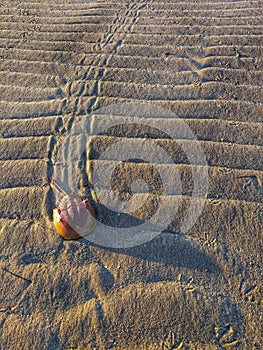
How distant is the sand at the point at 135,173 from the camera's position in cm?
452

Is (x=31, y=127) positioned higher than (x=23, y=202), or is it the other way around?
(x=31, y=127)

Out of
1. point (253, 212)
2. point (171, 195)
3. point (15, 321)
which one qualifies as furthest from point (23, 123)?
point (253, 212)

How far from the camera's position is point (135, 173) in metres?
5.84

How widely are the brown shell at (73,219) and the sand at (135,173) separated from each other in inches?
6.6

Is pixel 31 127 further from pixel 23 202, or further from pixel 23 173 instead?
pixel 23 202

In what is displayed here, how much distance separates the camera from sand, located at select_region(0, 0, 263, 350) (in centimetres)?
452

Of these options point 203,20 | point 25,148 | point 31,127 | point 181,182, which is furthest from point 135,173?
point 203,20

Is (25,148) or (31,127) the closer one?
(25,148)

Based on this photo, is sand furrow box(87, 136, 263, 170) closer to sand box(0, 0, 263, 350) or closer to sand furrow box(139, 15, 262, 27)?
sand box(0, 0, 263, 350)

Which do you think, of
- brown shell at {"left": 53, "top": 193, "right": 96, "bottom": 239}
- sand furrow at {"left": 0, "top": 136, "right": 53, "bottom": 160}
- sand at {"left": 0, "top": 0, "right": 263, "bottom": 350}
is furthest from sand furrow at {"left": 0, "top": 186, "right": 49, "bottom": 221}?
sand furrow at {"left": 0, "top": 136, "right": 53, "bottom": 160}

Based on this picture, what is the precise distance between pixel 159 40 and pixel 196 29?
3.25 ft

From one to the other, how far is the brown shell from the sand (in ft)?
0.55

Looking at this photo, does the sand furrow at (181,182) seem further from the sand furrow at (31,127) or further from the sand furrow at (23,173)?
the sand furrow at (31,127)

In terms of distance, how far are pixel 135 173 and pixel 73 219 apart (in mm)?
1378
